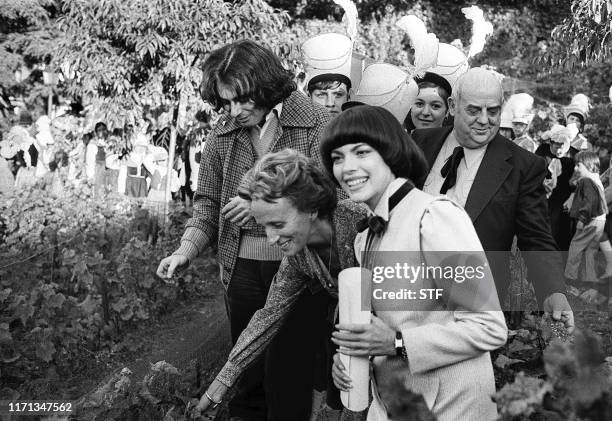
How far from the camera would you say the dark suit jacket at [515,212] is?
132 inches

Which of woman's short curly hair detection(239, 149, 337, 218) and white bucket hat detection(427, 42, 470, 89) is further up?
white bucket hat detection(427, 42, 470, 89)

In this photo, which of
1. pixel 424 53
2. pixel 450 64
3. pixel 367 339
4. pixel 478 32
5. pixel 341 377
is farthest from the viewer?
pixel 478 32

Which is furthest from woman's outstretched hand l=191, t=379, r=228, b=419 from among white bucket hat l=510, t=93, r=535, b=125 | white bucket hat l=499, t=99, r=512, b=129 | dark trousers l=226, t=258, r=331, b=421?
white bucket hat l=510, t=93, r=535, b=125

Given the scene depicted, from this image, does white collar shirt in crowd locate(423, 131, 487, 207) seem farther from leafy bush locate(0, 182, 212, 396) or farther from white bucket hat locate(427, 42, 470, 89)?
leafy bush locate(0, 182, 212, 396)

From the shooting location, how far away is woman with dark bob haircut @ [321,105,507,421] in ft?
6.67

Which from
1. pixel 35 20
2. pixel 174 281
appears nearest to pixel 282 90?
pixel 174 281

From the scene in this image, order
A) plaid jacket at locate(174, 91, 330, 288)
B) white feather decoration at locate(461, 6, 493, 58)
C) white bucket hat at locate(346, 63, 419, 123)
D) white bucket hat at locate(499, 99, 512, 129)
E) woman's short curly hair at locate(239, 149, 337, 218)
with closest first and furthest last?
woman's short curly hair at locate(239, 149, 337, 218)
plaid jacket at locate(174, 91, 330, 288)
white bucket hat at locate(346, 63, 419, 123)
white feather decoration at locate(461, 6, 493, 58)
white bucket hat at locate(499, 99, 512, 129)

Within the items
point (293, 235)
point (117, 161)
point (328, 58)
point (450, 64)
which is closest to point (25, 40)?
point (117, 161)

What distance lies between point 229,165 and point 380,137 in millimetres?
1699

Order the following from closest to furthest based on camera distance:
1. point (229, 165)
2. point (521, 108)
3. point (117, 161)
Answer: point (229, 165) < point (521, 108) < point (117, 161)

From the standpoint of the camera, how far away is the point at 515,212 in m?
3.42

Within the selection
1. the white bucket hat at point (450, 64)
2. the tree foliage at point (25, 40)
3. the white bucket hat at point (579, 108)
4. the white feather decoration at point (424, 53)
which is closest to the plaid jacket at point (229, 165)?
the white feather decoration at point (424, 53)

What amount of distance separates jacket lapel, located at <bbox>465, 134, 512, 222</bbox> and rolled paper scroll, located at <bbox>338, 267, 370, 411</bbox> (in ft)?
4.36

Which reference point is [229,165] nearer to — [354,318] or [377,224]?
[377,224]
